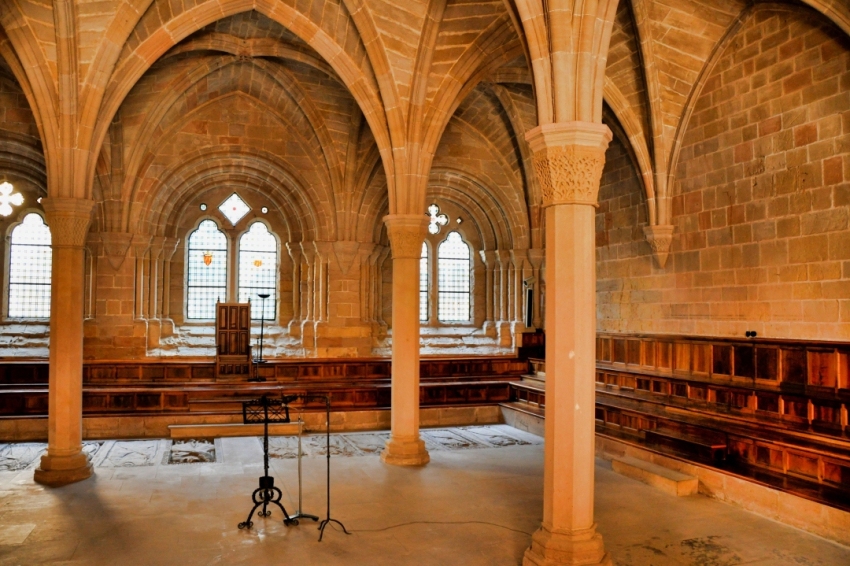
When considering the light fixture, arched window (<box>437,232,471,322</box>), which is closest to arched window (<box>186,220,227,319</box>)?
the light fixture

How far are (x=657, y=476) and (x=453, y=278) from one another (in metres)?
9.41

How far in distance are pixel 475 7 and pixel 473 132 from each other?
20.7 feet

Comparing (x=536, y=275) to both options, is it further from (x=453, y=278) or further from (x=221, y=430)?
(x=221, y=430)

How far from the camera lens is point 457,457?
380 inches

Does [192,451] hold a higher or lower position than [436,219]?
lower

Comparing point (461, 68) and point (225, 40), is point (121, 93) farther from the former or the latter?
point (461, 68)

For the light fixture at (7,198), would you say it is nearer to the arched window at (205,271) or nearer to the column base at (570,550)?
the arched window at (205,271)

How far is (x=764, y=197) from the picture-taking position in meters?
10.2

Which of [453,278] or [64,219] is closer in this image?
[64,219]

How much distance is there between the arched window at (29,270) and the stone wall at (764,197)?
1196 centimetres

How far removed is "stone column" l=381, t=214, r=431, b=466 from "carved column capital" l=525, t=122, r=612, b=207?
399 cm

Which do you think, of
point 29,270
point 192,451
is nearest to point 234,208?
point 29,270

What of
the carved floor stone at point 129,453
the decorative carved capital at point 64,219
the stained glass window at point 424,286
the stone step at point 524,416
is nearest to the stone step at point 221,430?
the carved floor stone at point 129,453

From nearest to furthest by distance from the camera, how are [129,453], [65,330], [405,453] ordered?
1. [65,330]
2. [405,453]
3. [129,453]
